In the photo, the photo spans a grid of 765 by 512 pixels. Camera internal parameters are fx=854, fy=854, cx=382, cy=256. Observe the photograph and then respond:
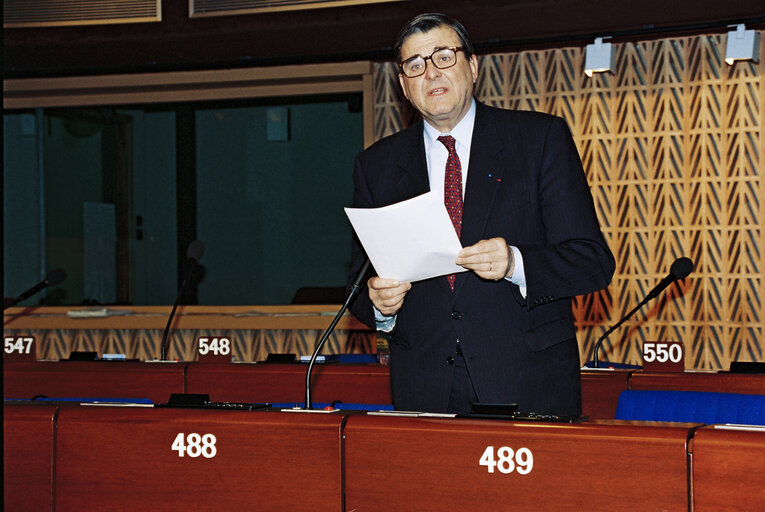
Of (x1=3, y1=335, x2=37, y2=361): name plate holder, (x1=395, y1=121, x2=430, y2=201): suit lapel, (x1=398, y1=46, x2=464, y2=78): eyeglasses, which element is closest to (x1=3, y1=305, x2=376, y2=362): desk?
(x1=3, y1=335, x2=37, y2=361): name plate holder

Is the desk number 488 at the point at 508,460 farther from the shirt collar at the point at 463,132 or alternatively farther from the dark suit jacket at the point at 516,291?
the shirt collar at the point at 463,132

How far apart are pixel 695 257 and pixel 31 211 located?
5993mm

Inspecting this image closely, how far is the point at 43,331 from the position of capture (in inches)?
307

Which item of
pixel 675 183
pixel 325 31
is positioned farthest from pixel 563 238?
pixel 675 183

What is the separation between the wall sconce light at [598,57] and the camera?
239 inches

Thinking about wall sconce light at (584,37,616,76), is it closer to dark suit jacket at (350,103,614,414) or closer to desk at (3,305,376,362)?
desk at (3,305,376,362)

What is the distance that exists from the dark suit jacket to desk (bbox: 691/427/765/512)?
48 centimetres

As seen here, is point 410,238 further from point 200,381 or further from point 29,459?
point 200,381

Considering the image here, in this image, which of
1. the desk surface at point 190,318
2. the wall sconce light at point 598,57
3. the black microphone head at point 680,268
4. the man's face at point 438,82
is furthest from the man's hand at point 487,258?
the desk surface at point 190,318

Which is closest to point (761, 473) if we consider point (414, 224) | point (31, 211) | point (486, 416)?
point (486, 416)

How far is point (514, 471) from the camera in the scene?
58.9 inches

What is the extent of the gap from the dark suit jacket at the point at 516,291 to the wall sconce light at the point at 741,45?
174 inches

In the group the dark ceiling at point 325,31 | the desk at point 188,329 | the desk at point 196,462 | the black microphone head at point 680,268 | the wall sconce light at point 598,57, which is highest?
the dark ceiling at point 325,31

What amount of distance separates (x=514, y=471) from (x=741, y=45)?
515 centimetres
